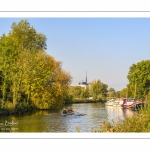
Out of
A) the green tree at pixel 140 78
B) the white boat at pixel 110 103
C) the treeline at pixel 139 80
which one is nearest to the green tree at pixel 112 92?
the treeline at pixel 139 80

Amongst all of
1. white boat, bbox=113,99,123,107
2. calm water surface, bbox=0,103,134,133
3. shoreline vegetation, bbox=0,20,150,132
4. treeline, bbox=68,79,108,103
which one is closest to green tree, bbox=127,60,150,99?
shoreline vegetation, bbox=0,20,150,132

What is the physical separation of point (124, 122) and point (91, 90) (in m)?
4.09

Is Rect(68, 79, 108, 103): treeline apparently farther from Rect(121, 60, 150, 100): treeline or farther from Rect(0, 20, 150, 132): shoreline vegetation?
Rect(121, 60, 150, 100): treeline

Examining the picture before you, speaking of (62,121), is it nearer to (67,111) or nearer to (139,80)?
(67,111)

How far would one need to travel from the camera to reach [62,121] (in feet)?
35.8

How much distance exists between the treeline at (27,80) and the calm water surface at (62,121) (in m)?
0.81

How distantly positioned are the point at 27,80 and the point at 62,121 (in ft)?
9.26

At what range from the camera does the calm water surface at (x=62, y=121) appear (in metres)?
9.13

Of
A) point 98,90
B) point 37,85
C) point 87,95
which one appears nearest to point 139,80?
point 98,90
